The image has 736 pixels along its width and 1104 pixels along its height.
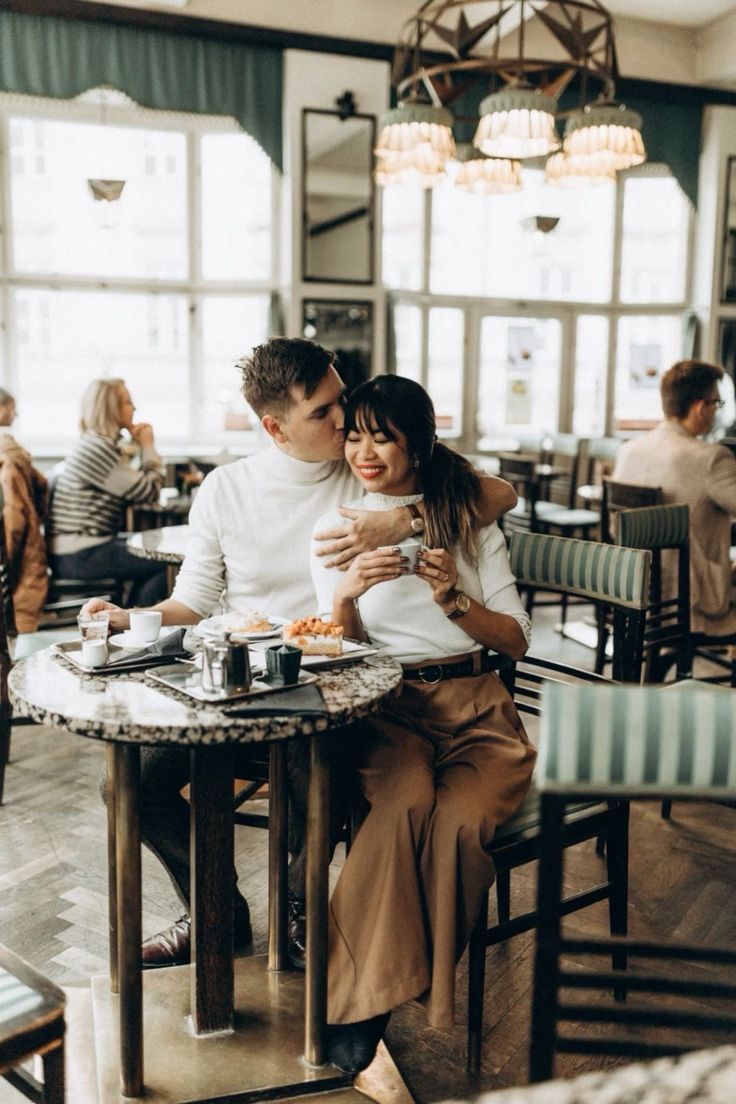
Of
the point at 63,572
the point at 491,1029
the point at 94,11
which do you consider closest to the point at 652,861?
Answer: the point at 491,1029

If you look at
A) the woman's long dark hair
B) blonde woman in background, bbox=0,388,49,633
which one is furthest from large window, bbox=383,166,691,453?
the woman's long dark hair

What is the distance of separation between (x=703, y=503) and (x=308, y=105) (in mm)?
4199

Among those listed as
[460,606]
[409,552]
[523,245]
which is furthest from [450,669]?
[523,245]

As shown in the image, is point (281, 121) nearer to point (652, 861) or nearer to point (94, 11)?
point (94, 11)

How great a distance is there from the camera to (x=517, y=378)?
7812 mm

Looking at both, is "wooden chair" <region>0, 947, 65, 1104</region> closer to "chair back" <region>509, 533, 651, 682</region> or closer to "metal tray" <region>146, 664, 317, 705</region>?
"metal tray" <region>146, 664, 317, 705</region>

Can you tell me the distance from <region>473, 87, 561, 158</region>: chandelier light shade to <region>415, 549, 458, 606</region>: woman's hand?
2.32 meters

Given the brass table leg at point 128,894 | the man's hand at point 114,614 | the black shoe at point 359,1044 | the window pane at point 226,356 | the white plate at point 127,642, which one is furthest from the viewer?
the window pane at point 226,356

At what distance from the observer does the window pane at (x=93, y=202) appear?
20.7 feet

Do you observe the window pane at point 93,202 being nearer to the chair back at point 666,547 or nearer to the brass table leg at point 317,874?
the chair back at point 666,547

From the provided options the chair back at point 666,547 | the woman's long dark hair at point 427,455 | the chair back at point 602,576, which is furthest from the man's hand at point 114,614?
the chair back at point 666,547

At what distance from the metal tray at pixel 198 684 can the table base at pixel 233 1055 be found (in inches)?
27.0

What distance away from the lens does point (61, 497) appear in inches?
164

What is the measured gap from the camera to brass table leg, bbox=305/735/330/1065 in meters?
1.60
